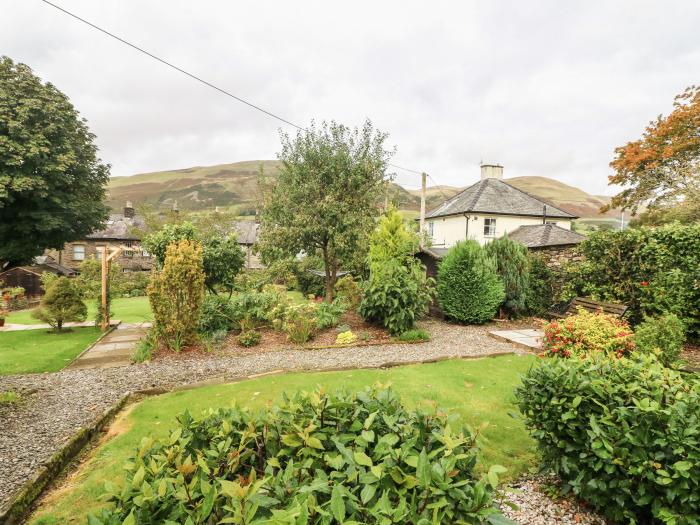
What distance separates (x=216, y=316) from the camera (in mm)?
9898

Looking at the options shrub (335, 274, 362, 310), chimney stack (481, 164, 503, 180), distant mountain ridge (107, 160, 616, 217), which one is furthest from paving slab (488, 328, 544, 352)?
distant mountain ridge (107, 160, 616, 217)

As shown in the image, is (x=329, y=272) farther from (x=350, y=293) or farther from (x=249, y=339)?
(x=249, y=339)

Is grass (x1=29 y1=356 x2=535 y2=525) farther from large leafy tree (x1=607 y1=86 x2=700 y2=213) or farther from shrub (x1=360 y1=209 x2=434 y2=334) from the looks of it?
large leafy tree (x1=607 y1=86 x2=700 y2=213)

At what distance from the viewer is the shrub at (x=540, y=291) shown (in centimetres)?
1198

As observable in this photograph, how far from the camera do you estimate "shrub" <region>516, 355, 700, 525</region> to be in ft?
7.42

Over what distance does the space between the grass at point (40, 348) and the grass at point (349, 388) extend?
413cm

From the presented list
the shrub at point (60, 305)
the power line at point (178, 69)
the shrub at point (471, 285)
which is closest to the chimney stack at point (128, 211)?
the shrub at point (60, 305)

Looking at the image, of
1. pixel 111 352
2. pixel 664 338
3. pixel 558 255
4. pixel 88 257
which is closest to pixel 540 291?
pixel 558 255

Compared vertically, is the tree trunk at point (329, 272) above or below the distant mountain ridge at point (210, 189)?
below

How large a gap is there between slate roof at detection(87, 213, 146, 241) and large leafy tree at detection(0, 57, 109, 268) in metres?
14.2

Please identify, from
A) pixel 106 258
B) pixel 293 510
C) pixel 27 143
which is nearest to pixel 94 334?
pixel 106 258

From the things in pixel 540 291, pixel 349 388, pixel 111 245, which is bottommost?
pixel 349 388

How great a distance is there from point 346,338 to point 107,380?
17.1ft

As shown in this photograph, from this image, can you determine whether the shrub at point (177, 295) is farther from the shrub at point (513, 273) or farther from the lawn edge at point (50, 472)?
the shrub at point (513, 273)
